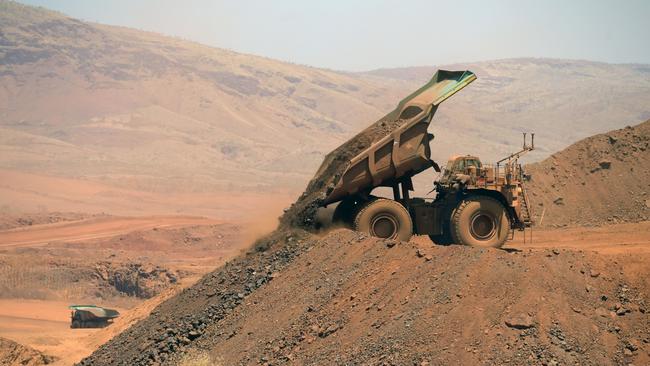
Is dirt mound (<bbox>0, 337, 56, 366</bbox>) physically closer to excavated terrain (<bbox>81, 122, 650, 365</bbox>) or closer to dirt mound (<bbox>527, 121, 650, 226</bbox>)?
excavated terrain (<bbox>81, 122, 650, 365</bbox>)

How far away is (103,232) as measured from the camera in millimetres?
54656

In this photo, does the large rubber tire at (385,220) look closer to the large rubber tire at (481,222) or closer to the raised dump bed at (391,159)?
the raised dump bed at (391,159)

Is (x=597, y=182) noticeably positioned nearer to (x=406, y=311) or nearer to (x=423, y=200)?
(x=423, y=200)

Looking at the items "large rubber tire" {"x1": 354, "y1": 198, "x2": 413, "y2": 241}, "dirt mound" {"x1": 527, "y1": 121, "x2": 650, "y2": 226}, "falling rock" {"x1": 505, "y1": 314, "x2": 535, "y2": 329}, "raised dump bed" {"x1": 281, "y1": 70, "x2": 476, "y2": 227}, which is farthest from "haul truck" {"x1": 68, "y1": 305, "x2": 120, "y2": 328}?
"falling rock" {"x1": 505, "y1": 314, "x2": 535, "y2": 329}

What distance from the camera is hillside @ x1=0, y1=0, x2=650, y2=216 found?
84500 millimetres

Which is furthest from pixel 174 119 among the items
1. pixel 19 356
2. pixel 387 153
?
pixel 387 153

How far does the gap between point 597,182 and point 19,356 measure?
17.0 m

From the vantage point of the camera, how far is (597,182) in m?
27.8

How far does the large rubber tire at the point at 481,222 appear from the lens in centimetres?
1906

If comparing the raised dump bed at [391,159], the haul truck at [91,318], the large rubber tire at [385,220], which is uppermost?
the raised dump bed at [391,159]

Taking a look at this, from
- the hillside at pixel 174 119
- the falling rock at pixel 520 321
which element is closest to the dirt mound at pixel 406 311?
the falling rock at pixel 520 321

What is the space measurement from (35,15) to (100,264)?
4126 inches

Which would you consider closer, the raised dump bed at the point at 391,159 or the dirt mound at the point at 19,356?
the raised dump bed at the point at 391,159

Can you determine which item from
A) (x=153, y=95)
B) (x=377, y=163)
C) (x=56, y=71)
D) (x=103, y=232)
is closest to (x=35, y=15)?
(x=56, y=71)
